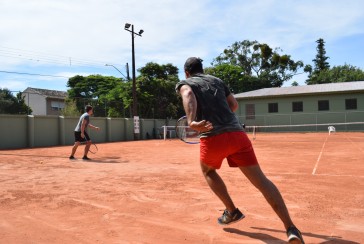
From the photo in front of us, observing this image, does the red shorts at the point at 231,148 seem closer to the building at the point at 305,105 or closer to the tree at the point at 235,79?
Result: the building at the point at 305,105

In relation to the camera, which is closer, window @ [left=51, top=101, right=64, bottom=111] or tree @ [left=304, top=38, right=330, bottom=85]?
window @ [left=51, top=101, right=64, bottom=111]

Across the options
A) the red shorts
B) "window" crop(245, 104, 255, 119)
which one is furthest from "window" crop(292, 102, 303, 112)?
the red shorts

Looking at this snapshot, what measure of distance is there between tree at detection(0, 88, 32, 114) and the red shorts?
18.5 m

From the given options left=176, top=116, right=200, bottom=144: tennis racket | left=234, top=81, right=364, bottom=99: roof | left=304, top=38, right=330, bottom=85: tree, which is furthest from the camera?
left=304, top=38, right=330, bottom=85: tree

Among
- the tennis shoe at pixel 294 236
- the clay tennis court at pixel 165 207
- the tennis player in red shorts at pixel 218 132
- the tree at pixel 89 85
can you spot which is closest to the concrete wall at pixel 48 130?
the clay tennis court at pixel 165 207

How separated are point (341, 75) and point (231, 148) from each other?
5256cm

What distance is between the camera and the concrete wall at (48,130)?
19266 mm

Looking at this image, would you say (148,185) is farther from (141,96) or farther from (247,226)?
(141,96)

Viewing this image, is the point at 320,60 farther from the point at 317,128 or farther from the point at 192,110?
the point at 192,110

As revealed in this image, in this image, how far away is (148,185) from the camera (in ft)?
21.6

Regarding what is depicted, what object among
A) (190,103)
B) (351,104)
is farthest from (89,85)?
(190,103)

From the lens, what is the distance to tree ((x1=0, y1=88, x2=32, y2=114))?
19.2 meters

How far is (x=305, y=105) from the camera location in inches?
1313

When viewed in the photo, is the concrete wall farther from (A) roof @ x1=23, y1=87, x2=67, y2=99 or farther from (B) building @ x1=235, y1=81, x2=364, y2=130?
(A) roof @ x1=23, y1=87, x2=67, y2=99
